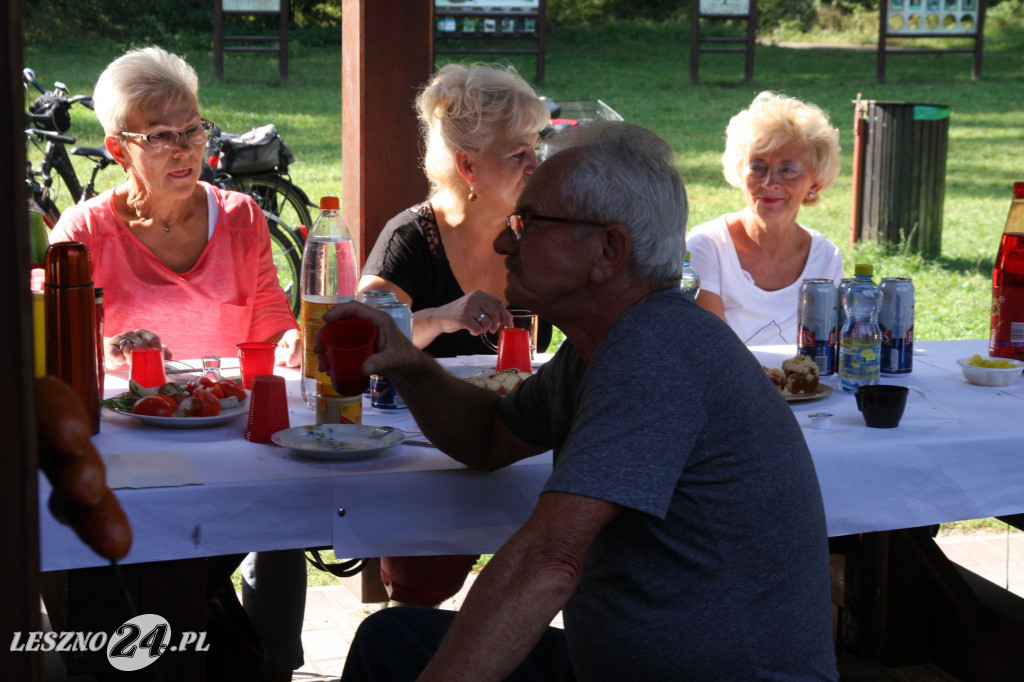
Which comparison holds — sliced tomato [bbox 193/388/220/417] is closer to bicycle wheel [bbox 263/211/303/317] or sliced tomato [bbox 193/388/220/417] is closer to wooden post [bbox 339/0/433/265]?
wooden post [bbox 339/0/433/265]

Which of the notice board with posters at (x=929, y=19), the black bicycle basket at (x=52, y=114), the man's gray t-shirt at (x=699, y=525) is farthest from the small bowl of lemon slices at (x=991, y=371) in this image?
the notice board with posters at (x=929, y=19)

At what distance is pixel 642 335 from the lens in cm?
147

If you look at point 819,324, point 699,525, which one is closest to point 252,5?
point 819,324

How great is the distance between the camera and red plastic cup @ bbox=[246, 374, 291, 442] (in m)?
2.08

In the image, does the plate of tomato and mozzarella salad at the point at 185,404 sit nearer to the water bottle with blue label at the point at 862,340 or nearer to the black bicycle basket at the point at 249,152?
the water bottle with blue label at the point at 862,340

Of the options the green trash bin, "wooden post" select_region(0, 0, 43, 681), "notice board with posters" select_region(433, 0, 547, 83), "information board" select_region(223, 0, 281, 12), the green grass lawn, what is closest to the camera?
"wooden post" select_region(0, 0, 43, 681)

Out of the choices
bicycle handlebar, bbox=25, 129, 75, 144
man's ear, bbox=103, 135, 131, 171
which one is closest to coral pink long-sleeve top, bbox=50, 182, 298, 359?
man's ear, bbox=103, 135, 131, 171

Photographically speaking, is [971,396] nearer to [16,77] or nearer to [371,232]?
[371,232]

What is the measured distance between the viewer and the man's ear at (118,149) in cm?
296

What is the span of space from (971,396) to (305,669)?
1.80m

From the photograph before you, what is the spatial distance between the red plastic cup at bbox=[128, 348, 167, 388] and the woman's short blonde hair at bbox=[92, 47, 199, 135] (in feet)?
2.95

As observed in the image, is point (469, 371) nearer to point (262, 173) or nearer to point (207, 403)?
point (207, 403)

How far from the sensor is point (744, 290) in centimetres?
344

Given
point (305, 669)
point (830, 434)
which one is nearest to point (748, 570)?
point (830, 434)
